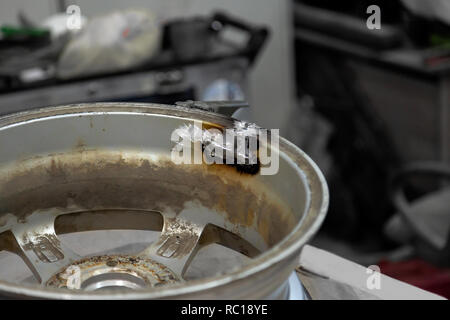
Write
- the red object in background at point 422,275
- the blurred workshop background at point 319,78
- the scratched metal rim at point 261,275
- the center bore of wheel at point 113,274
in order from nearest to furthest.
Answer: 1. the scratched metal rim at point 261,275
2. the center bore of wheel at point 113,274
3. the red object in background at point 422,275
4. the blurred workshop background at point 319,78

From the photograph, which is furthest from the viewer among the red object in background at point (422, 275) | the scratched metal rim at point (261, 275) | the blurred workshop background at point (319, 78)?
the blurred workshop background at point (319, 78)

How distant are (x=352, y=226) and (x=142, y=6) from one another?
173 centimetres

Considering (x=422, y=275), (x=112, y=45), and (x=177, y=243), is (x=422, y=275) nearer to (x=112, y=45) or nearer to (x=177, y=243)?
(x=177, y=243)

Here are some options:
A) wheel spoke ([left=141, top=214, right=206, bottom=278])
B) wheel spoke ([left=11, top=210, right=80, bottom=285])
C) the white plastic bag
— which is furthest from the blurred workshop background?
wheel spoke ([left=11, top=210, right=80, bottom=285])

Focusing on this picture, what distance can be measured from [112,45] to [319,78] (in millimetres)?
1796

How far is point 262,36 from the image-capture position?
2.84 meters

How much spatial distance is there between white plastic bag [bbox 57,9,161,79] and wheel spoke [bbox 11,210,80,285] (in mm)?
1549

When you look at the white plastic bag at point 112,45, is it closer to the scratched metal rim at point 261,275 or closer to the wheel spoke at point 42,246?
the wheel spoke at point 42,246

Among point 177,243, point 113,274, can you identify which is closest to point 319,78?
point 177,243

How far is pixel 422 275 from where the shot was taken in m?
2.25

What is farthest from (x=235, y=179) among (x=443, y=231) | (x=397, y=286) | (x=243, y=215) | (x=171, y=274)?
(x=443, y=231)

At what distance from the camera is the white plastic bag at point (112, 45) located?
102 inches

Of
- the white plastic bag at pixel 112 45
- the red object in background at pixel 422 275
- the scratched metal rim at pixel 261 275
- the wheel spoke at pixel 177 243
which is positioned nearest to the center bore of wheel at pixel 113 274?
the wheel spoke at pixel 177 243
